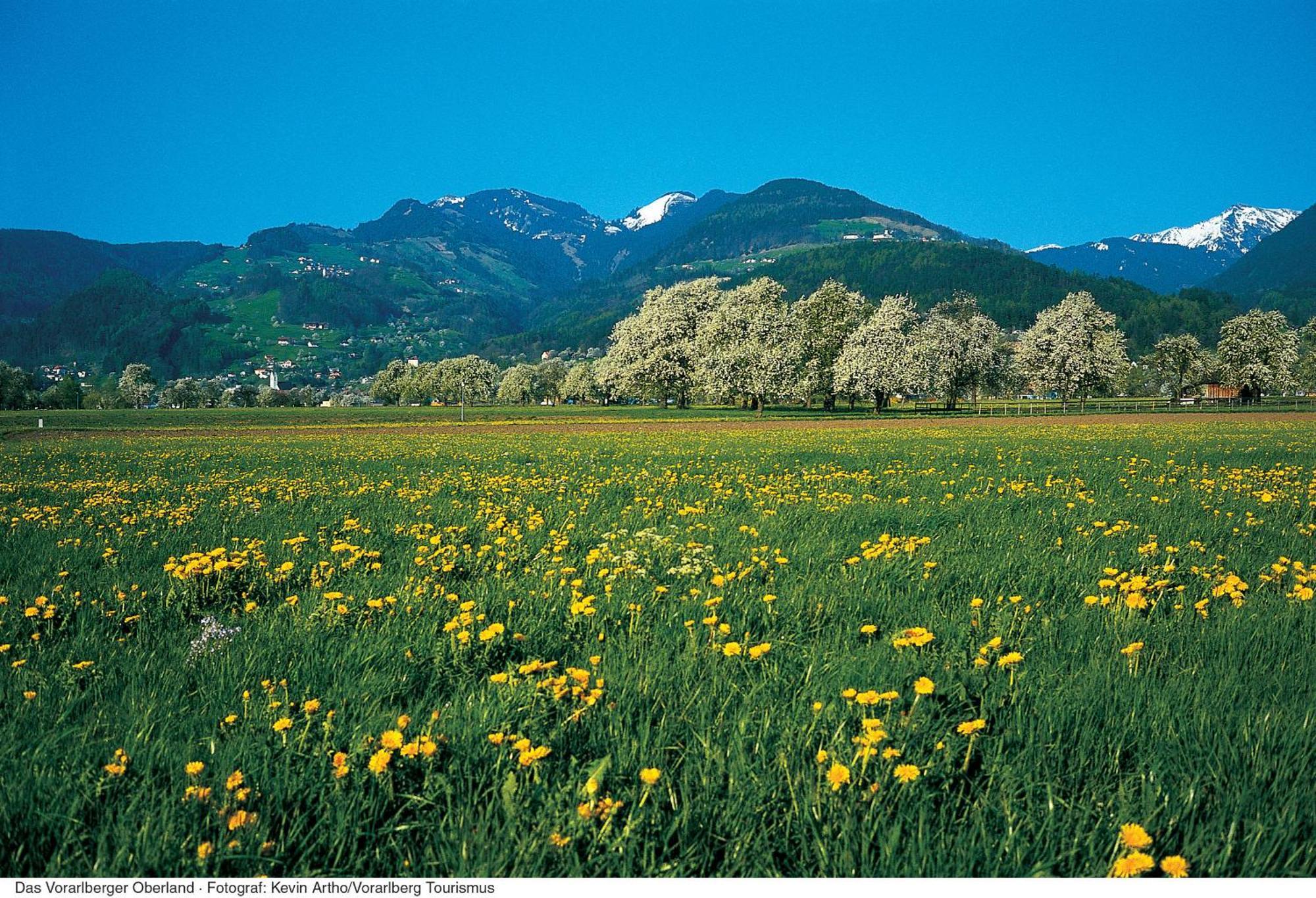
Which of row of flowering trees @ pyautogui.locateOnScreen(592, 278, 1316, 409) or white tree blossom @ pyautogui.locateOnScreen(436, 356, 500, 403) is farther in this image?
white tree blossom @ pyautogui.locateOnScreen(436, 356, 500, 403)

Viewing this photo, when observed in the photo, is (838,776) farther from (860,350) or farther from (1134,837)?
(860,350)

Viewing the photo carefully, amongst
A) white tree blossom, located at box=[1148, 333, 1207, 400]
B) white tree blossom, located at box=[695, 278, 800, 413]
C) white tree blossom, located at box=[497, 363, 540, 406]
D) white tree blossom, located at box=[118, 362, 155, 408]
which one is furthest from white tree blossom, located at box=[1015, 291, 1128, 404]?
white tree blossom, located at box=[118, 362, 155, 408]

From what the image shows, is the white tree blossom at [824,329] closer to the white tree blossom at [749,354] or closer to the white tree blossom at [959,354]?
the white tree blossom at [749,354]

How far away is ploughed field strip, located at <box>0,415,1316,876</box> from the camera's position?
8.05ft

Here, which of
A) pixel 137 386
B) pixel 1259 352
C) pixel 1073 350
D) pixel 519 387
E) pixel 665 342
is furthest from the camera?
pixel 519 387

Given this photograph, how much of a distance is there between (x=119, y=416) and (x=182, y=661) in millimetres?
99165

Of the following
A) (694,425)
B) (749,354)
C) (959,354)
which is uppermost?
(959,354)

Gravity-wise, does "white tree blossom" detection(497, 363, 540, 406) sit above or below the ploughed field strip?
above

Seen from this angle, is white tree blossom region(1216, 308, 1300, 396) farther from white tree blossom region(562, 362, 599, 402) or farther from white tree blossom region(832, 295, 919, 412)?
white tree blossom region(562, 362, 599, 402)

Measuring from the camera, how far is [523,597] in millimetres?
5363

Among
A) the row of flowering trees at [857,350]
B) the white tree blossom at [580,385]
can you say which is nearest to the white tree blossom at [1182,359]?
the row of flowering trees at [857,350]

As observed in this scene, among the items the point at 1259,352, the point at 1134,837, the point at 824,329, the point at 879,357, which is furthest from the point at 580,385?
the point at 1134,837

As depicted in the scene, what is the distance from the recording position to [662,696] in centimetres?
357
